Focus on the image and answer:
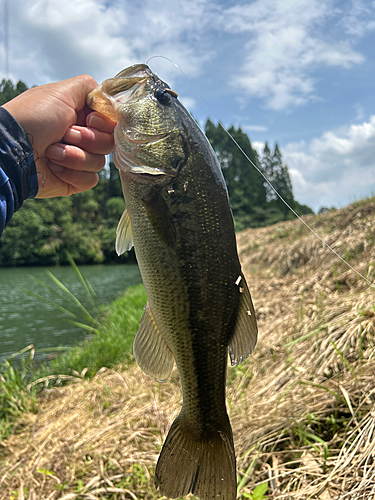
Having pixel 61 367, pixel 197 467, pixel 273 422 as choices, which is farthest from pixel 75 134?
pixel 61 367

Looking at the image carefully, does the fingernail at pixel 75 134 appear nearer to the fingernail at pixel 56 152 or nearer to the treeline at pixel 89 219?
the fingernail at pixel 56 152

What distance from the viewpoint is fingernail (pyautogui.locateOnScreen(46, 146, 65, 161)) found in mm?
2127

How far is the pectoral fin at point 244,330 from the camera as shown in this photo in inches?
58.4

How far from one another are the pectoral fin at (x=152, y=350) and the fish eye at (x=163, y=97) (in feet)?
3.35

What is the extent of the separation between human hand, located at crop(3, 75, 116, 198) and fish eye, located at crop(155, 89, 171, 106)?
0.57 metres

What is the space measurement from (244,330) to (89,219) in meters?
51.1

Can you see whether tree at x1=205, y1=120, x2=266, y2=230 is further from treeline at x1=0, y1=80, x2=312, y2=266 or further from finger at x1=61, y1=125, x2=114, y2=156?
finger at x1=61, y1=125, x2=114, y2=156

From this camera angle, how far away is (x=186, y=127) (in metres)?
1.59

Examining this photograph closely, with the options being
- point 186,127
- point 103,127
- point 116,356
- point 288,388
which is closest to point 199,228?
point 186,127

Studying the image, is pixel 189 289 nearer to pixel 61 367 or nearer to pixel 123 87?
pixel 123 87

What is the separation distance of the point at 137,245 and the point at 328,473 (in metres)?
2.06

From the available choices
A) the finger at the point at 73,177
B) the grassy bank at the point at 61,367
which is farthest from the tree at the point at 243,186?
the finger at the point at 73,177

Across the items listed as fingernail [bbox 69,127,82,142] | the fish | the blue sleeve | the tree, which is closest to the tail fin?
the fish

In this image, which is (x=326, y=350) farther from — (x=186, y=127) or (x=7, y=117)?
(x=7, y=117)
